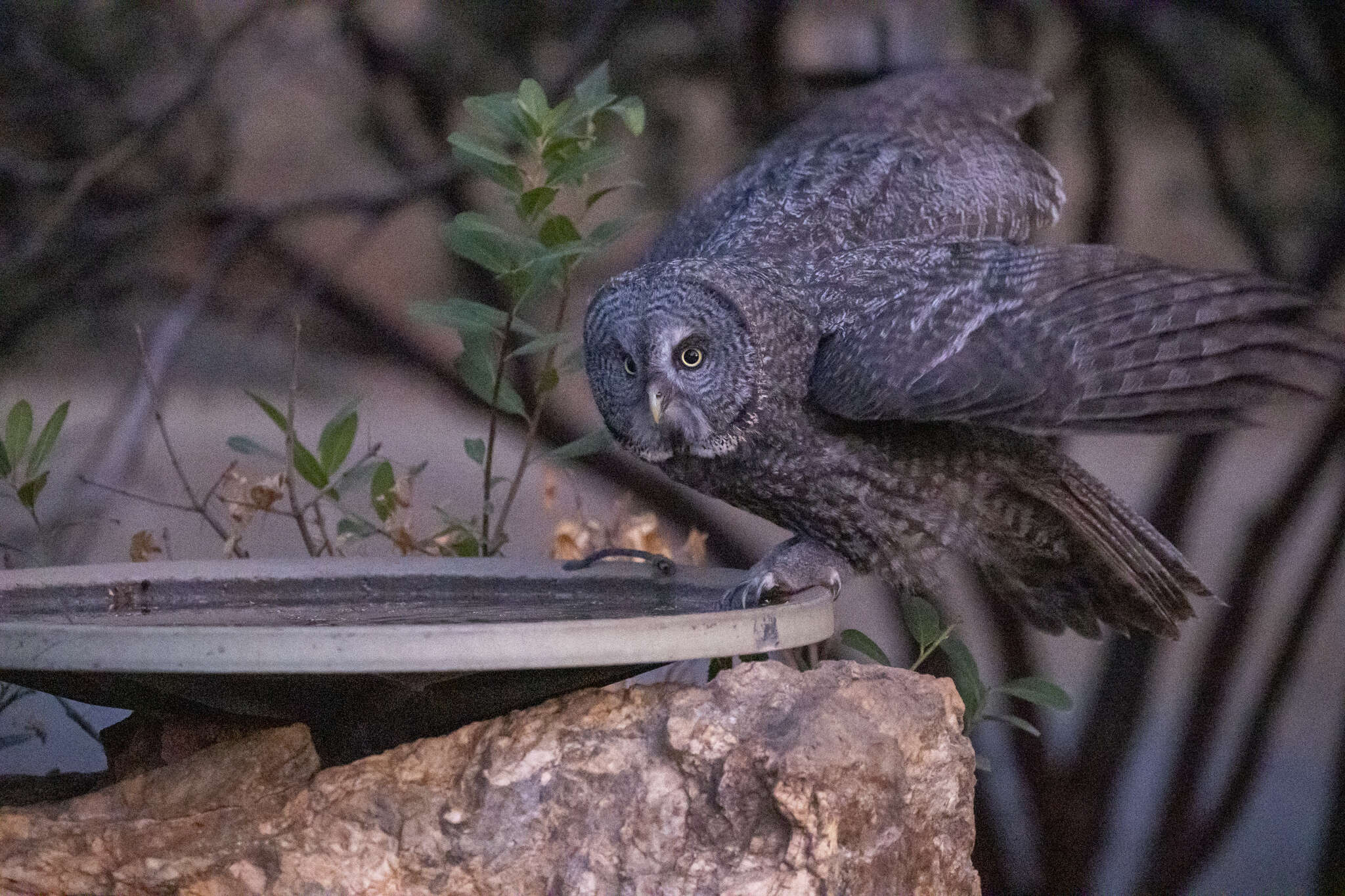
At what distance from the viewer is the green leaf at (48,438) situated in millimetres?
1840

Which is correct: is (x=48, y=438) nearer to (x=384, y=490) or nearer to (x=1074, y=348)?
(x=384, y=490)

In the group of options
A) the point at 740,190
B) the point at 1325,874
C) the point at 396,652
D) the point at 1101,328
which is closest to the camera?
the point at 396,652

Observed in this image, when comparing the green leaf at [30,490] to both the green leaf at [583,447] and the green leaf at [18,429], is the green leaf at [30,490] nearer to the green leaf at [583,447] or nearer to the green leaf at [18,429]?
the green leaf at [18,429]

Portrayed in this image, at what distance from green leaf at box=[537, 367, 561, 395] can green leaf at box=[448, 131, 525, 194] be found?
293 millimetres

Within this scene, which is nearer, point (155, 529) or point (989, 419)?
point (989, 419)

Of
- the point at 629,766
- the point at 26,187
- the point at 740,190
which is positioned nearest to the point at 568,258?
the point at 740,190

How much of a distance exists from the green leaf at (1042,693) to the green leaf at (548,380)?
33.5 inches

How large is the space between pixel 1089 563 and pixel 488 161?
1205mm

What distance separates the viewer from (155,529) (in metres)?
4.43

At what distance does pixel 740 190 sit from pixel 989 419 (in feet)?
2.86

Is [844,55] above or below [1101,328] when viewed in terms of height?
Answer: above

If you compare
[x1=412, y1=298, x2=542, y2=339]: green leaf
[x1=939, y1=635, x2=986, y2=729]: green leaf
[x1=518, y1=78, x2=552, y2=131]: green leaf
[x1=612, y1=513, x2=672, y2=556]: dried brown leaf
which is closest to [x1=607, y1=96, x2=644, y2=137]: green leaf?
[x1=518, y1=78, x2=552, y2=131]: green leaf

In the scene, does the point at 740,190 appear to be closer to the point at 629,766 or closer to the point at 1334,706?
the point at 629,766

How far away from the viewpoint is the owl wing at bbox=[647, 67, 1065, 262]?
229cm
